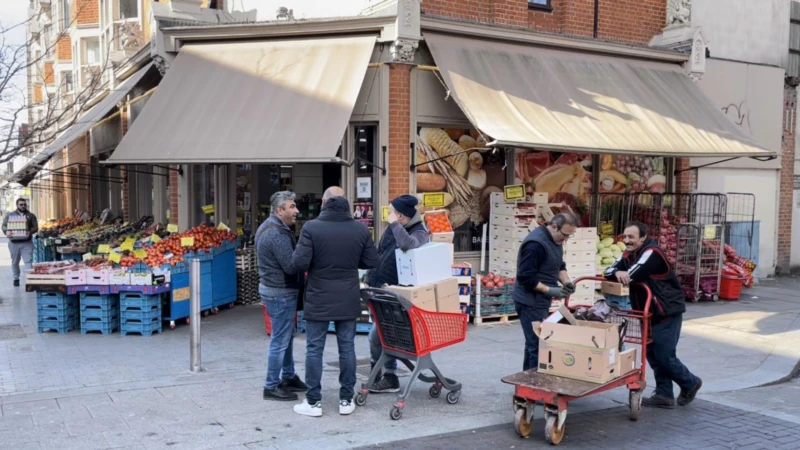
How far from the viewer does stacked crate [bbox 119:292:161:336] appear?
9812mm

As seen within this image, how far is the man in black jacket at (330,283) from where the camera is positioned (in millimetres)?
6270

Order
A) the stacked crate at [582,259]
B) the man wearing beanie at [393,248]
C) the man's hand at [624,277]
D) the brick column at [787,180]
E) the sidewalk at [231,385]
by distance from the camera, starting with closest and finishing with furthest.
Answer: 1. the sidewalk at [231,385]
2. the man's hand at [624,277]
3. the man wearing beanie at [393,248]
4. the stacked crate at [582,259]
5. the brick column at [787,180]

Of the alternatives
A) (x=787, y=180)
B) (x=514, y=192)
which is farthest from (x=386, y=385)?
(x=787, y=180)

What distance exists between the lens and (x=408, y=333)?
6.57 m

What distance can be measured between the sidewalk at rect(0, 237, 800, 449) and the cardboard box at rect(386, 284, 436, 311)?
1.01 meters

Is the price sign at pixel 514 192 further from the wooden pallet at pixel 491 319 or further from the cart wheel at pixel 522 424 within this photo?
the cart wheel at pixel 522 424

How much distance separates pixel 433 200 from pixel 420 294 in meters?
4.99

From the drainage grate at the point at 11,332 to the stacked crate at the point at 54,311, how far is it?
301 mm

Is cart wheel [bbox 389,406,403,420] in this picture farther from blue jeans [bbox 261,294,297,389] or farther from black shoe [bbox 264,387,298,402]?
blue jeans [bbox 261,294,297,389]

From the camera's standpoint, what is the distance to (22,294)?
46.5 ft

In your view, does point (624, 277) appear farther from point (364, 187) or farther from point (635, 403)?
point (364, 187)

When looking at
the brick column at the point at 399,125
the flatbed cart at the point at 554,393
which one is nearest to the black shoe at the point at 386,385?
the flatbed cart at the point at 554,393

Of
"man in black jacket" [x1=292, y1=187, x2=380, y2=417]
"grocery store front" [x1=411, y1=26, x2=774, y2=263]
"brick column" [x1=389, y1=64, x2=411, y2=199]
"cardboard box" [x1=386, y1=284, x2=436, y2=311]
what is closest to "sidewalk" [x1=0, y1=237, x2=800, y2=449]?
"man in black jacket" [x1=292, y1=187, x2=380, y2=417]

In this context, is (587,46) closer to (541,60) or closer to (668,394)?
(541,60)
